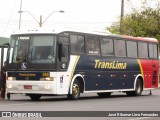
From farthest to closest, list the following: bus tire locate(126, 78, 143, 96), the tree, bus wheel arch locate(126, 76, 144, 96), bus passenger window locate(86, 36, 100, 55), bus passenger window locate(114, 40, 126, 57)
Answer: the tree < bus tire locate(126, 78, 143, 96) < bus wheel arch locate(126, 76, 144, 96) < bus passenger window locate(114, 40, 126, 57) < bus passenger window locate(86, 36, 100, 55)

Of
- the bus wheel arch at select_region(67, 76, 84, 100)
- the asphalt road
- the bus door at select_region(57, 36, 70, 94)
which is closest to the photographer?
the asphalt road

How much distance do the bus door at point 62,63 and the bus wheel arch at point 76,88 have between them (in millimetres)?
496

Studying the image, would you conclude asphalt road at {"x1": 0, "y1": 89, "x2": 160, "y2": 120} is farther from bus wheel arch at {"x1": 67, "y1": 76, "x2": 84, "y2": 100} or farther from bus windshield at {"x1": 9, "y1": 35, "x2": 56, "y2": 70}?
bus windshield at {"x1": 9, "y1": 35, "x2": 56, "y2": 70}

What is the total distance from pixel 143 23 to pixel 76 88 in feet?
133

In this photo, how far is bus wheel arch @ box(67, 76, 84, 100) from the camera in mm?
26094

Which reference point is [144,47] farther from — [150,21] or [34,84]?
[150,21]

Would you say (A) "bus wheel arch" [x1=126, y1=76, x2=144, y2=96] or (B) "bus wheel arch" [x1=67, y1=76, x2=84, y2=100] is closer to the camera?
(B) "bus wheel arch" [x1=67, y1=76, x2=84, y2=100]

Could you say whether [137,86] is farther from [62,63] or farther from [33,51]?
[33,51]

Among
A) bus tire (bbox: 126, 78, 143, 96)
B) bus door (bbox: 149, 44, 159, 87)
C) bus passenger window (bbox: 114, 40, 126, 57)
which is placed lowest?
bus tire (bbox: 126, 78, 143, 96)

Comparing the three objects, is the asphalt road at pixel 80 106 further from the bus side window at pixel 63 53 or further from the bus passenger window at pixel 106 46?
the bus passenger window at pixel 106 46

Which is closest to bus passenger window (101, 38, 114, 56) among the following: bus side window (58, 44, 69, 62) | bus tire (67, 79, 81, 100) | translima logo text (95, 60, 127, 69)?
translima logo text (95, 60, 127, 69)

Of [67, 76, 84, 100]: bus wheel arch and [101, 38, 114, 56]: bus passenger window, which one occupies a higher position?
[101, 38, 114, 56]: bus passenger window

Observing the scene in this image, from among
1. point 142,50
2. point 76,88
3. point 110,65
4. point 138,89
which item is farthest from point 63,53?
point 142,50

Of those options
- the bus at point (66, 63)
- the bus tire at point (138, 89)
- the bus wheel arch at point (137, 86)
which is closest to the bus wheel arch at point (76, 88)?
the bus at point (66, 63)
